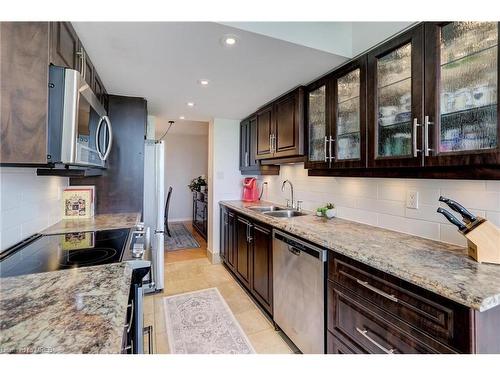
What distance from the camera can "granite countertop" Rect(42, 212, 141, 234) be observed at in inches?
73.6

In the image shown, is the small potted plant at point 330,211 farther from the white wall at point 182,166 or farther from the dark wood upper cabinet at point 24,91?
the white wall at point 182,166

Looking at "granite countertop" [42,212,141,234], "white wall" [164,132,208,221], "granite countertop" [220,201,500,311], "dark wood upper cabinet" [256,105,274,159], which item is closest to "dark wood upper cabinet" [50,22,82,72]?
"granite countertop" [42,212,141,234]

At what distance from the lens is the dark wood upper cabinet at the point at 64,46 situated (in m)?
1.14

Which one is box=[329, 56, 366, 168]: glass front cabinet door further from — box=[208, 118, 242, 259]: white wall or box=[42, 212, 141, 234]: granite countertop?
box=[208, 118, 242, 259]: white wall

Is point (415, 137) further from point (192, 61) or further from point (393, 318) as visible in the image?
point (192, 61)

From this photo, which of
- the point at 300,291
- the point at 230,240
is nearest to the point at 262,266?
the point at 300,291

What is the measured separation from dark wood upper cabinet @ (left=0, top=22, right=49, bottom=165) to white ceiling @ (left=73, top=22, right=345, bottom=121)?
0.42 m

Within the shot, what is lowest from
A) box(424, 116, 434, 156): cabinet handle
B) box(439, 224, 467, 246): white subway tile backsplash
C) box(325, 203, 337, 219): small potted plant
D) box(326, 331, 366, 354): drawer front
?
box(326, 331, 366, 354): drawer front

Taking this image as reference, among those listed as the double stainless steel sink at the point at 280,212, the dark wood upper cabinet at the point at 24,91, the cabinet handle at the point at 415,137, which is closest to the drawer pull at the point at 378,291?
the cabinet handle at the point at 415,137

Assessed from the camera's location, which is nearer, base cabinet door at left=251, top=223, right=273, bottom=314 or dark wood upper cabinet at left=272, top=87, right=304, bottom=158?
base cabinet door at left=251, top=223, right=273, bottom=314

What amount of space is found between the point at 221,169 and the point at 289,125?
153 cm

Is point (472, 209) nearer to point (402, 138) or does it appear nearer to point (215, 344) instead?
point (402, 138)
